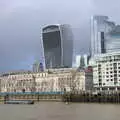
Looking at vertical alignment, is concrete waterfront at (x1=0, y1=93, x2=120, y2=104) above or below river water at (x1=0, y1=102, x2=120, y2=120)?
above

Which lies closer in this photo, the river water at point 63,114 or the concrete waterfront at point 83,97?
the river water at point 63,114

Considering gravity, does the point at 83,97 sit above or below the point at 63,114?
above

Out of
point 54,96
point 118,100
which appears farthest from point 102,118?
point 54,96

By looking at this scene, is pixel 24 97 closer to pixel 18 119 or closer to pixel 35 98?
pixel 35 98

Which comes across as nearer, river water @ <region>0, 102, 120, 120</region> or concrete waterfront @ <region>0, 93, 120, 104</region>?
river water @ <region>0, 102, 120, 120</region>

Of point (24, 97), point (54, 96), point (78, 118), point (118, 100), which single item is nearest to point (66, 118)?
point (78, 118)

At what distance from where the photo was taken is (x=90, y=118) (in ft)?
231

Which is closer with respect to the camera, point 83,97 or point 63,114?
point 63,114

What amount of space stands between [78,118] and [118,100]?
7885cm

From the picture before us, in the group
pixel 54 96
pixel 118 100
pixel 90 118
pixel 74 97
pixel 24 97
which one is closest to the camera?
pixel 90 118

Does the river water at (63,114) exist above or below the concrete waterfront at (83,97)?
below

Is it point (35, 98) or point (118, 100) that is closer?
point (118, 100)

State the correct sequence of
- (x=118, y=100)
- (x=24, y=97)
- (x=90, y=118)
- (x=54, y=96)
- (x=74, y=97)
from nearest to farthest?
(x=90, y=118) → (x=118, y=100) → (x=74, y=97) → (x=54, y=96) → (x=24, y=97)

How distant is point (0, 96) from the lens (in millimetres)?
193625
